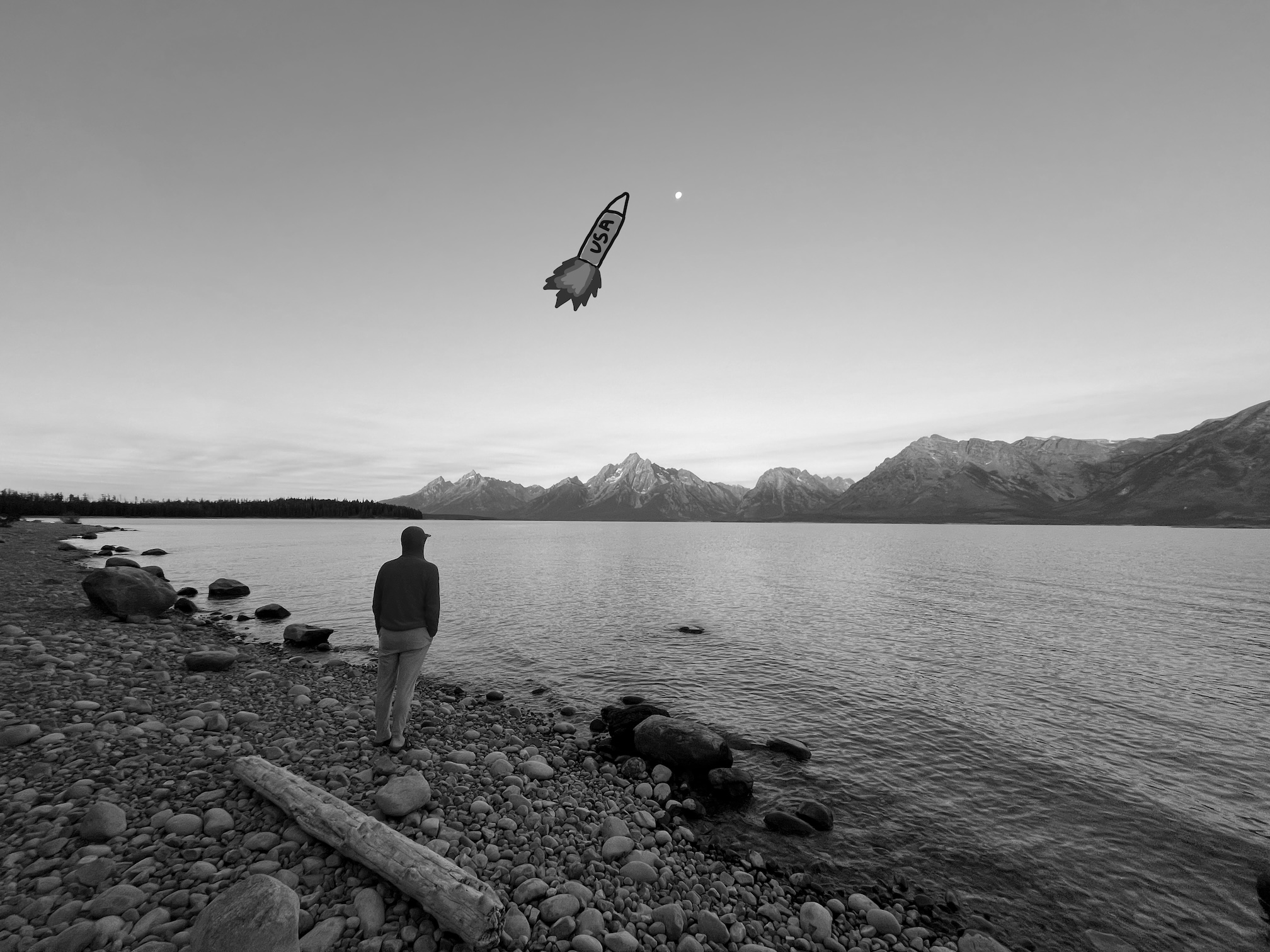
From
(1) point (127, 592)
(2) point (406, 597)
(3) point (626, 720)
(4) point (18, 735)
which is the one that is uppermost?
(2) point (406, 597)

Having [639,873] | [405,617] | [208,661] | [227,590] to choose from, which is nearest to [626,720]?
[639,873]

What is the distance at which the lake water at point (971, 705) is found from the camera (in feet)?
33.9

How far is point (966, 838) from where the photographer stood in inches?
449

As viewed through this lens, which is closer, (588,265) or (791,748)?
(588,265)

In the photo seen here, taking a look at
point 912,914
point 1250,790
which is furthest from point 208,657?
point 1250,790

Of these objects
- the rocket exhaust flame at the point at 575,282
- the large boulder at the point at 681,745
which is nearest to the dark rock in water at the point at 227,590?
the large boulder at the point at 681,745

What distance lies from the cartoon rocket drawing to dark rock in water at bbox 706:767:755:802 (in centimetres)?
1126

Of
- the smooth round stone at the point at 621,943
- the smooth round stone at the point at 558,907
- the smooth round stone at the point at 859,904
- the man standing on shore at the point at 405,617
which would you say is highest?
the man standing on shore at the point at 405,617

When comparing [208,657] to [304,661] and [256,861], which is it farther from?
[256,861]

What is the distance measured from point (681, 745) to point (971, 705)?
12.7m

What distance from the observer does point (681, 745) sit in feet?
43.9

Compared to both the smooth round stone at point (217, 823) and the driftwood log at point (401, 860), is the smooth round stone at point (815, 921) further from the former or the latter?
the smooth round stone at point (217, 823)

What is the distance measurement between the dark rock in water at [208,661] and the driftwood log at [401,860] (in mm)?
11344

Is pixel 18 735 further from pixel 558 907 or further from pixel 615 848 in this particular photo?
pixel 615 848
